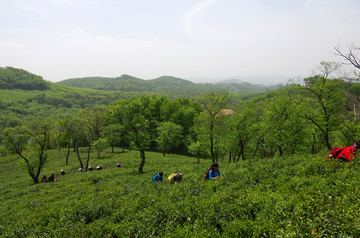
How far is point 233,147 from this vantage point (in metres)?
37.9

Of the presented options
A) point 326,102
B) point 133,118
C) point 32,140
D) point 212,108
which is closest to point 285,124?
point 326,102

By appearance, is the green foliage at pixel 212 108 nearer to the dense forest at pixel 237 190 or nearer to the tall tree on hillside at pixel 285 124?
the dense forest at pixel 237 190

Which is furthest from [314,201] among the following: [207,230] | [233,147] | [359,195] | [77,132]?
[77,132]

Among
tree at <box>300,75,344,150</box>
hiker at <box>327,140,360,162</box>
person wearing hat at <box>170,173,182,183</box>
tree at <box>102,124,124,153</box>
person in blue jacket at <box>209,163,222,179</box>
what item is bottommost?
tree at <box>102,124,124,153</box>

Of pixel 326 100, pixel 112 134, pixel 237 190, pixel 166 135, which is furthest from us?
pixel 112 134

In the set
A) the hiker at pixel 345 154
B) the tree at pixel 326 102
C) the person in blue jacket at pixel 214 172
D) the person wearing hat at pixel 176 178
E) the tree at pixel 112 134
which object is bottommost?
the tree at pixel 112 134

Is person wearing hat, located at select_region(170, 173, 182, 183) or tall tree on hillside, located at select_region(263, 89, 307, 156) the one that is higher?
tall tree on hillside, located at select_region(263, 89, 307, 156)

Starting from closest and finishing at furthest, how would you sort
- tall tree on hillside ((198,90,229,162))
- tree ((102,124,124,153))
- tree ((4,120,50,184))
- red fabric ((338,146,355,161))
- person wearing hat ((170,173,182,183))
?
red fabric ((338,146,355,161))
person wearing hat ((170,173,182,183))
tall tree on hillside ((198,90,229,162))
tree ((4,120,50,184))
tree ((102,124,124,153))

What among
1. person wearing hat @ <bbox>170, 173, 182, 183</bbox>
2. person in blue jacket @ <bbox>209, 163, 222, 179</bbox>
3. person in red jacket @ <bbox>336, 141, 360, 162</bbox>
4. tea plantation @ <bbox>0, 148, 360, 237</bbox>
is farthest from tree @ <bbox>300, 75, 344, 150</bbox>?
person wearing hat @ <bbox>170, 173, 182, 183</bbox>

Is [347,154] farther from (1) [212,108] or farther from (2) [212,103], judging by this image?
(2) [212,103]

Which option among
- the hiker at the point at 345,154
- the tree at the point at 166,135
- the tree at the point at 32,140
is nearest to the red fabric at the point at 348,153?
the hiker at the point at 345,154

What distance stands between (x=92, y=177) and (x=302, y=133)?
3510 cm

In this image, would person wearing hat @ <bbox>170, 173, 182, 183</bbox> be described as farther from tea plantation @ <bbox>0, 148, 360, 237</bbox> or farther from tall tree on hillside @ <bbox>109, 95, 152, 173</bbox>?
tall tree on hillside @ <bbox>109, 95, 152, 173</bbox>

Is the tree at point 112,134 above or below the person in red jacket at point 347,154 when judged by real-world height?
below
